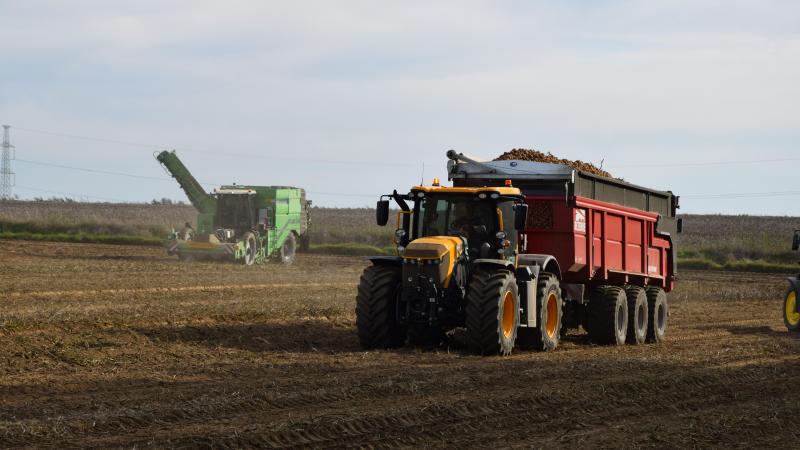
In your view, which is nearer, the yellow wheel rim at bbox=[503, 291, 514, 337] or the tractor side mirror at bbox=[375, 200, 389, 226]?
the yellow wheel rim at bbox=[503, 291, 514, 337]

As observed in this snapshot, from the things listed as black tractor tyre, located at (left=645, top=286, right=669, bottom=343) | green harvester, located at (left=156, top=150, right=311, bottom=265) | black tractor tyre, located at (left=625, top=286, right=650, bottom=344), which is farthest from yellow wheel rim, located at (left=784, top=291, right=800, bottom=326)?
green harvester, located at (left=156, top=150, right=311, bottom=265)

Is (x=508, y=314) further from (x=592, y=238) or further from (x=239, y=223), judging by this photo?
(x=239, y=223)

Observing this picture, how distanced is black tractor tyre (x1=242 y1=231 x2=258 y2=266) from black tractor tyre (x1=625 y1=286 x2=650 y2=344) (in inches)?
719

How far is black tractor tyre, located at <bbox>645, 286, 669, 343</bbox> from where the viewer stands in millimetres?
19609

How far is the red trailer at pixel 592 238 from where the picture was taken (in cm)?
1669

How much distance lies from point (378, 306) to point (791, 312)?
10623mm

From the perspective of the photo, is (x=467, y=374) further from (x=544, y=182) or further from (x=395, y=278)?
(x=544, y=182)

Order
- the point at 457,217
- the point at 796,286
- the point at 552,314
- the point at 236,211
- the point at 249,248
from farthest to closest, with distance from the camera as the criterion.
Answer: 1. the point at 236,211
2. the point at 249,248
3. the point at 796,286
4. the point at 552,314
5. the point at 457,217

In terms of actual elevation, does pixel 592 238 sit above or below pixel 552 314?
above

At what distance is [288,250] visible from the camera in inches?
1528

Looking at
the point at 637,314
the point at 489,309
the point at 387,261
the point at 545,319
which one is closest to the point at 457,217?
the point at 387,261

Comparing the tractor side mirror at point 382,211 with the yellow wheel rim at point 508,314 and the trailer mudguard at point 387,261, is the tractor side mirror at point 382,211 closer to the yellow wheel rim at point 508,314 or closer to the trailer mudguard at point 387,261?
the trailer mudguard at point 387,261

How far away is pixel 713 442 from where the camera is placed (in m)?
9.30

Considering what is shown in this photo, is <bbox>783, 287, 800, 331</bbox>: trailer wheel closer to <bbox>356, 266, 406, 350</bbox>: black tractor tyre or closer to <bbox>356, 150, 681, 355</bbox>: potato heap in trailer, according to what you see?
<bbox>356, 150, 681, 355</bbox>: potato heap in trailer
